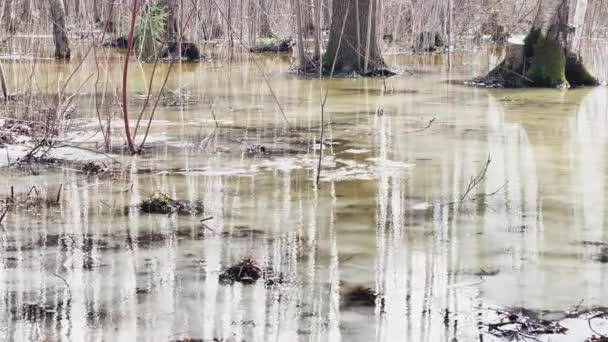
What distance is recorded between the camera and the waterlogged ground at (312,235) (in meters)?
3.26

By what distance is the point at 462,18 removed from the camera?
22.2m

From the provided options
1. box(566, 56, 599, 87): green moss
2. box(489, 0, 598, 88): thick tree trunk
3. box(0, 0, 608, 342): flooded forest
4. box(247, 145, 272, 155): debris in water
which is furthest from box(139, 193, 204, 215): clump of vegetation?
box(566, 56, 599, 87): green moss

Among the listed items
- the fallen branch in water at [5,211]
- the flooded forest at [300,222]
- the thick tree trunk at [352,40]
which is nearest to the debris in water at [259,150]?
the flooded forest at [300,222]

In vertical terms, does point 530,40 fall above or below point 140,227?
above

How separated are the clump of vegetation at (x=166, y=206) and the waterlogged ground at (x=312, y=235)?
74mm

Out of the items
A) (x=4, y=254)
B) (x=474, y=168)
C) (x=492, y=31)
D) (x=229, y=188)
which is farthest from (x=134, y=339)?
(x=492, y=31)

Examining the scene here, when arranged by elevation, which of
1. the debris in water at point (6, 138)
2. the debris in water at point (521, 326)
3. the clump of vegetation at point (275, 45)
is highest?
the clump of vegetation at point (275, 45)

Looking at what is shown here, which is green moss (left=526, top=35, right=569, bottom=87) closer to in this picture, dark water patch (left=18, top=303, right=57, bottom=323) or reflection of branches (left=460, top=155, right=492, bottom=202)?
reflection of branches (left=460, top=155, right=492, bottom=202)

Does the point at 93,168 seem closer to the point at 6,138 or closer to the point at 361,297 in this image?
the point at 6,138

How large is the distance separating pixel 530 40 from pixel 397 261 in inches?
386

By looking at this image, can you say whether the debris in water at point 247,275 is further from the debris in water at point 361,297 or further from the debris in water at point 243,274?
the debris in water at point 361,297

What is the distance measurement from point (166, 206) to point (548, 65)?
9341 mm

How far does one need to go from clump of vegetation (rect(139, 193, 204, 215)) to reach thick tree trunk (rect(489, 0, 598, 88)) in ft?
29.5

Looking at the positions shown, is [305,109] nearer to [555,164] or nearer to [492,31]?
[555,164]
